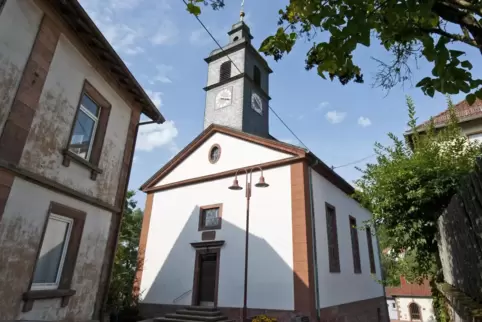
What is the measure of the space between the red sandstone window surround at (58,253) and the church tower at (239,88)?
1120 cm

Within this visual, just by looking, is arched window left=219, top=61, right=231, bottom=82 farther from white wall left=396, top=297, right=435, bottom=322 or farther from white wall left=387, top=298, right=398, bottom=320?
white wall left=387, top=298, right=398, bottom=320

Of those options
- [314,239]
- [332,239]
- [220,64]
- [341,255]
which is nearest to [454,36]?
[314,239]

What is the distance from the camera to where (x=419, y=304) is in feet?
110

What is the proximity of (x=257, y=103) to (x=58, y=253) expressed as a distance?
14976 millimetres

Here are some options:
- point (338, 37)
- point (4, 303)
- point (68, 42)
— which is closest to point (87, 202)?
point (4, 303)

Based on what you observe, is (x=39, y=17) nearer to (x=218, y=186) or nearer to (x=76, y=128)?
(x=76, y=128)

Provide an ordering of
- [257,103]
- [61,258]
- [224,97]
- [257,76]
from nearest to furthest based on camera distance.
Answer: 1. [61,258]
2. [224,97]
3. [257,103]
4. [257,76]

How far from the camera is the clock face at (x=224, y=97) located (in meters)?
17.6

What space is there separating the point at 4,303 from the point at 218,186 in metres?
10.3

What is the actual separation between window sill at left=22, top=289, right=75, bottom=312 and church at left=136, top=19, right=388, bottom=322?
20.0ft

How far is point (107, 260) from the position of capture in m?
6.67

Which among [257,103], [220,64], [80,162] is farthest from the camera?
[220,64]

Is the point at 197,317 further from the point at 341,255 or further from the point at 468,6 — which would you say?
the point at 468,6

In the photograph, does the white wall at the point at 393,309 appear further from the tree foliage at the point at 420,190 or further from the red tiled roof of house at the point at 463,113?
the tree foliage at the point at 420,190
